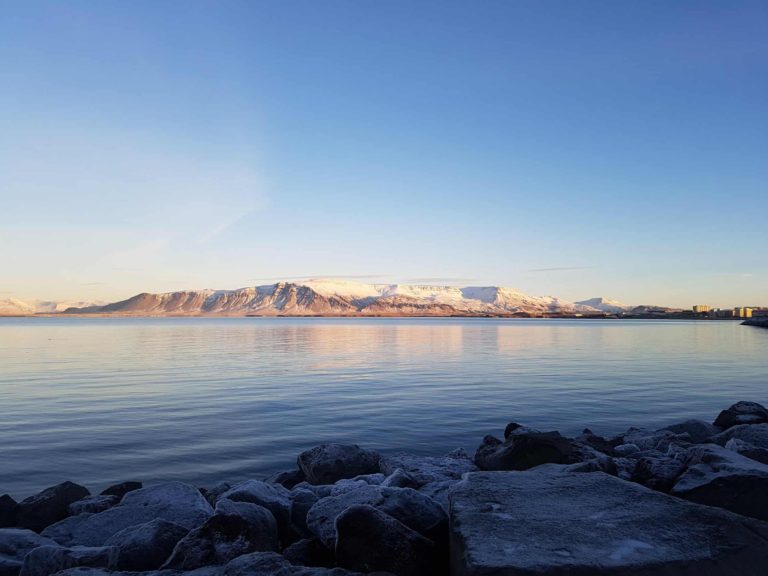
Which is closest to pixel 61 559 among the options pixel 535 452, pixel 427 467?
pixel 427 467

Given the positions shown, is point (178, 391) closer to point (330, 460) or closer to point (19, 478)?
point (19, 478)

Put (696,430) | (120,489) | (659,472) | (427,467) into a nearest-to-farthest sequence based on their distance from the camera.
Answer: (659,472) < (120,489) < (427,467) < (696,430)

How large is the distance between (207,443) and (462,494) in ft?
34.7

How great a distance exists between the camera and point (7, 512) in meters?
9.04

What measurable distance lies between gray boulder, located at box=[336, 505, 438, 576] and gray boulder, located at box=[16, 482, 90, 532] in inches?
236

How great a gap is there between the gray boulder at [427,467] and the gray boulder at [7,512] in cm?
618

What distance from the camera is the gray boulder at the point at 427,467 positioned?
10117 mm

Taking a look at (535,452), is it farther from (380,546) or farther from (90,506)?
(90,506)

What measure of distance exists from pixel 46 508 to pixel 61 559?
141 inches

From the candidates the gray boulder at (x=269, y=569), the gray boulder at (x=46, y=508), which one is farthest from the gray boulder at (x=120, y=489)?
the gray boulder at (x=269, y=569)

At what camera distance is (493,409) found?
20578mm

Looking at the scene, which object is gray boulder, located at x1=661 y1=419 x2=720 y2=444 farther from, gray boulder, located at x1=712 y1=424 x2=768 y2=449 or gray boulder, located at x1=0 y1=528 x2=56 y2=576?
gray boulder, located at x1=0 y1=528 x2=56 y2=576

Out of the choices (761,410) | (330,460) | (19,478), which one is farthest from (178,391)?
(761,410)

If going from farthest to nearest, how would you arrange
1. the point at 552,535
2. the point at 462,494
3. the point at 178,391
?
the point at 178,391
the point at 462,494
the point at 552,535
